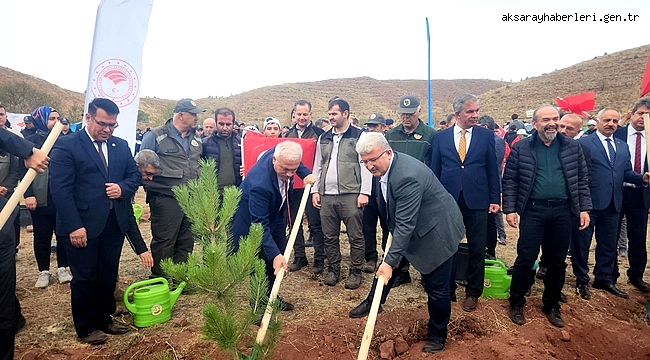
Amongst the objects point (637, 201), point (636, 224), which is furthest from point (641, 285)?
point (637, 201)

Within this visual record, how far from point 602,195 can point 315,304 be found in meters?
3.35

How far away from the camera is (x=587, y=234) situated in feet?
14.3

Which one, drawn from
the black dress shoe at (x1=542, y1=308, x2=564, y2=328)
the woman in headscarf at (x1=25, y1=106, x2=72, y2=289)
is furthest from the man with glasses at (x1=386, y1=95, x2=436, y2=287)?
the woman in headscarf at (x1=25, y1=106, x2=72, y2=289)

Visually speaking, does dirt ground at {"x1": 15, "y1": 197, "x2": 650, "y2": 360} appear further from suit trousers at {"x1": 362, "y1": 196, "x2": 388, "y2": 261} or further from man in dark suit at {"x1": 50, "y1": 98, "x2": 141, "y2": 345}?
suit trousers at {"x1": 362, "y1": 196, "x2": 388, "y2": 261}

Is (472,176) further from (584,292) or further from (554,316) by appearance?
(584,292)

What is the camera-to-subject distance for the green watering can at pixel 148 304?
343 cm

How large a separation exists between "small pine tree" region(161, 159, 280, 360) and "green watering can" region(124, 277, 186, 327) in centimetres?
164

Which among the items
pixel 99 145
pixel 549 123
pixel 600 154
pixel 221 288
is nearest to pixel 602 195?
pixel 600 154

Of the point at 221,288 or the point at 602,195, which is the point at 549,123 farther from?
the point at 221,288

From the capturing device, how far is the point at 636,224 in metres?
4.46

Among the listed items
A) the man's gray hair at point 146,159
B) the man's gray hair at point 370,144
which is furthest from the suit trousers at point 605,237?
the man's gray hair at point 146,159

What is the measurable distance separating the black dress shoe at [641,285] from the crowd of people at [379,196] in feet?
0.04

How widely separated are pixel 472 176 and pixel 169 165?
3.17 m

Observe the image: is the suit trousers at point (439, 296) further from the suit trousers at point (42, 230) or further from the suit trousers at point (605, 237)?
the suit trousers at point (42, 230)
